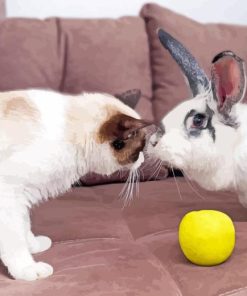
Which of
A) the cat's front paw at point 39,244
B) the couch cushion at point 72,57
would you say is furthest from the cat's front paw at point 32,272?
the couch cushion at point 72,57

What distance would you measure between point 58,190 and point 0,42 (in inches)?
29.0

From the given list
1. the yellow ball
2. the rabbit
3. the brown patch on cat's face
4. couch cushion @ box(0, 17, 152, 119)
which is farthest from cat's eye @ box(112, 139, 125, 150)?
couch cushion @ box(0, 17, 152, 119)

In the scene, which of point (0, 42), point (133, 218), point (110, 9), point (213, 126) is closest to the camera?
point (213, 126)

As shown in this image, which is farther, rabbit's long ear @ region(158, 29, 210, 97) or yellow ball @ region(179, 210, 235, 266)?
rabbit's long ear @ region(158, 29, 210, 97)

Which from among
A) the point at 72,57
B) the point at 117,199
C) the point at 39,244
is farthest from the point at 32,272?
the point at 72,57

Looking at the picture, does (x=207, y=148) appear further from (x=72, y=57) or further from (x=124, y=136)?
(x=72, y=57)

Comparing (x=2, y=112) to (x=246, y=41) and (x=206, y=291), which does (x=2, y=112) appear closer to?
(x=206, y=291)

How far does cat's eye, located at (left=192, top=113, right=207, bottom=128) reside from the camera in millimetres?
1271

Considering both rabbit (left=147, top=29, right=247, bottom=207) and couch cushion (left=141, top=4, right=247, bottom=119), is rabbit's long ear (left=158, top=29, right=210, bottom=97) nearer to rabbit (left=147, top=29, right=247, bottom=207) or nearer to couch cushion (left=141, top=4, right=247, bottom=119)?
rabbit (left=147, top=29, right=247, bottom=207)

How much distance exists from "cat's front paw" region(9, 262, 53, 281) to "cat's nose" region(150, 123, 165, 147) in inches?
15.6

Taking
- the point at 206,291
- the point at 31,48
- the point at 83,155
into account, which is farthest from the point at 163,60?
the point at 206,291

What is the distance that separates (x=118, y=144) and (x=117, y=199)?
1.50 ft

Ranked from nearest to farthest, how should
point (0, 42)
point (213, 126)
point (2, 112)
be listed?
point (2, 112)
point (213, 126)
point (0, 42)

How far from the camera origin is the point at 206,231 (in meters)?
1.09
